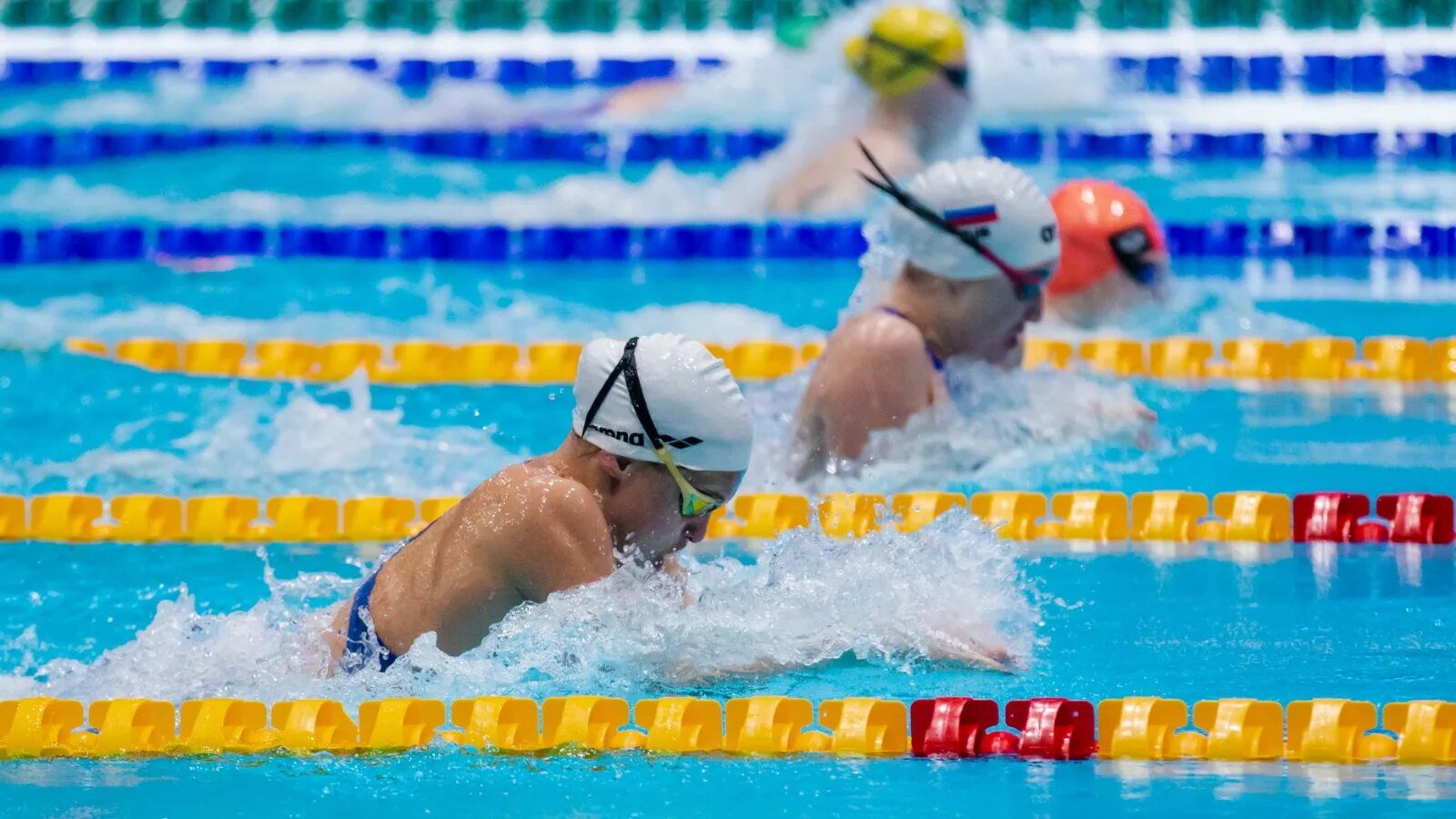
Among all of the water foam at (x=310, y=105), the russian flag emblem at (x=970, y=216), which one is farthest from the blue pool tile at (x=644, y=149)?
the russian flag emblem at (x=970, y=216)

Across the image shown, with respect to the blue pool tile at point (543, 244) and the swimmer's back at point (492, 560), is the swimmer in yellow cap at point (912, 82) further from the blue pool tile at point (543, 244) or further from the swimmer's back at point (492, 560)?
the swimmer's back at point (492, 560)

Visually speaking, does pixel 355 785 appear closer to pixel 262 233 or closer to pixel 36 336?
pixel 36 336

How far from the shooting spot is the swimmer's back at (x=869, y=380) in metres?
4.77

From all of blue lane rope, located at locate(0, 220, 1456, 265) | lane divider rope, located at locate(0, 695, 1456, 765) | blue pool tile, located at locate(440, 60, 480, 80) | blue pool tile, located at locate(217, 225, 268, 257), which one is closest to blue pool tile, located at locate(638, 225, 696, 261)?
blue lane rope, located at locate(0, 220, 1456, 265)

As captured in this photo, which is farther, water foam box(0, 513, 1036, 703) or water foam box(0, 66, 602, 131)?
water foam box(0, 66, 602, 131)

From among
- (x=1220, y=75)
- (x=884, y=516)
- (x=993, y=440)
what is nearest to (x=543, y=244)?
(x=993, y=440)

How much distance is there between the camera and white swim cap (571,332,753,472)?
350 centimetres

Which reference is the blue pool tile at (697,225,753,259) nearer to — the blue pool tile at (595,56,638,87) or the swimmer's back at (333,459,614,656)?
the blue pool tile at (595,56,638,87)

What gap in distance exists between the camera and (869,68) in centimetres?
726

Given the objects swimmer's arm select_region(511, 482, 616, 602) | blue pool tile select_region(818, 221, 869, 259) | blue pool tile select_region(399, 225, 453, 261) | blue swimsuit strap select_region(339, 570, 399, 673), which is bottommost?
blue swimsuit strap select_region(339, 570, 399, 673)

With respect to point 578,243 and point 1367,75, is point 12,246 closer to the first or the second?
point 578,243

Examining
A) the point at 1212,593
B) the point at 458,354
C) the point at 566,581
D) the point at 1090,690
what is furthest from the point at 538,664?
the point at 458,354

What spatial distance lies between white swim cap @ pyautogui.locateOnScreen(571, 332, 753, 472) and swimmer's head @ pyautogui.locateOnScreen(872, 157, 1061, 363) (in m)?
1.44

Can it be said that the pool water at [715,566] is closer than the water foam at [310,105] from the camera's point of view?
Yes
